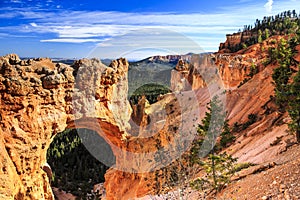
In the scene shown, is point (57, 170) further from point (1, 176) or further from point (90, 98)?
point (1, 176)

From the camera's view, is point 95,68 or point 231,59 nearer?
point 95,68

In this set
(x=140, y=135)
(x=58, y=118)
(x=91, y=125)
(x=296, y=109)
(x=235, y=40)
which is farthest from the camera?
(x=235, y=40)

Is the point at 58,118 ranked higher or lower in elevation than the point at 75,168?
higher

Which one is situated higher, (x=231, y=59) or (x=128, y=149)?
(x=231, y=59)

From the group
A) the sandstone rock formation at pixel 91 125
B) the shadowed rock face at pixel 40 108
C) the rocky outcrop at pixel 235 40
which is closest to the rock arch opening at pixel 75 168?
the sandstone rock formation at pixel 91 125

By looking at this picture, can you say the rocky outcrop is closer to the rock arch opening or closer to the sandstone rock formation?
the rock arch opening

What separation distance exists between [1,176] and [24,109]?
3280 millimetres

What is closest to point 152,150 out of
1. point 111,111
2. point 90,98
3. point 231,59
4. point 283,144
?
point 111,111

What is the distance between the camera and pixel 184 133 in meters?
22.3

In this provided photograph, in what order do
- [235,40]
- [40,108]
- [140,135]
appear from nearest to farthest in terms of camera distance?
[40,108] < [140,135] < [235,40]

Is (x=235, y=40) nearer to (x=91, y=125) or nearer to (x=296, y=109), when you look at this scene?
(x=296, y=109)

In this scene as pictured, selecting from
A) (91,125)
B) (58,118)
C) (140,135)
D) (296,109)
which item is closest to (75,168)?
(140,135)

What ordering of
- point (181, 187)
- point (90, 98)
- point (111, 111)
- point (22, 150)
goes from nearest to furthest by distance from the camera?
point (181, 187) < point (22, 150) < point (90, 98) < point (111, 111)

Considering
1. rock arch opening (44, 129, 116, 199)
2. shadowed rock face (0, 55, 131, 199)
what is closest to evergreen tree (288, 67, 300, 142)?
shadowed rock face (0, 55, 131, 199)
